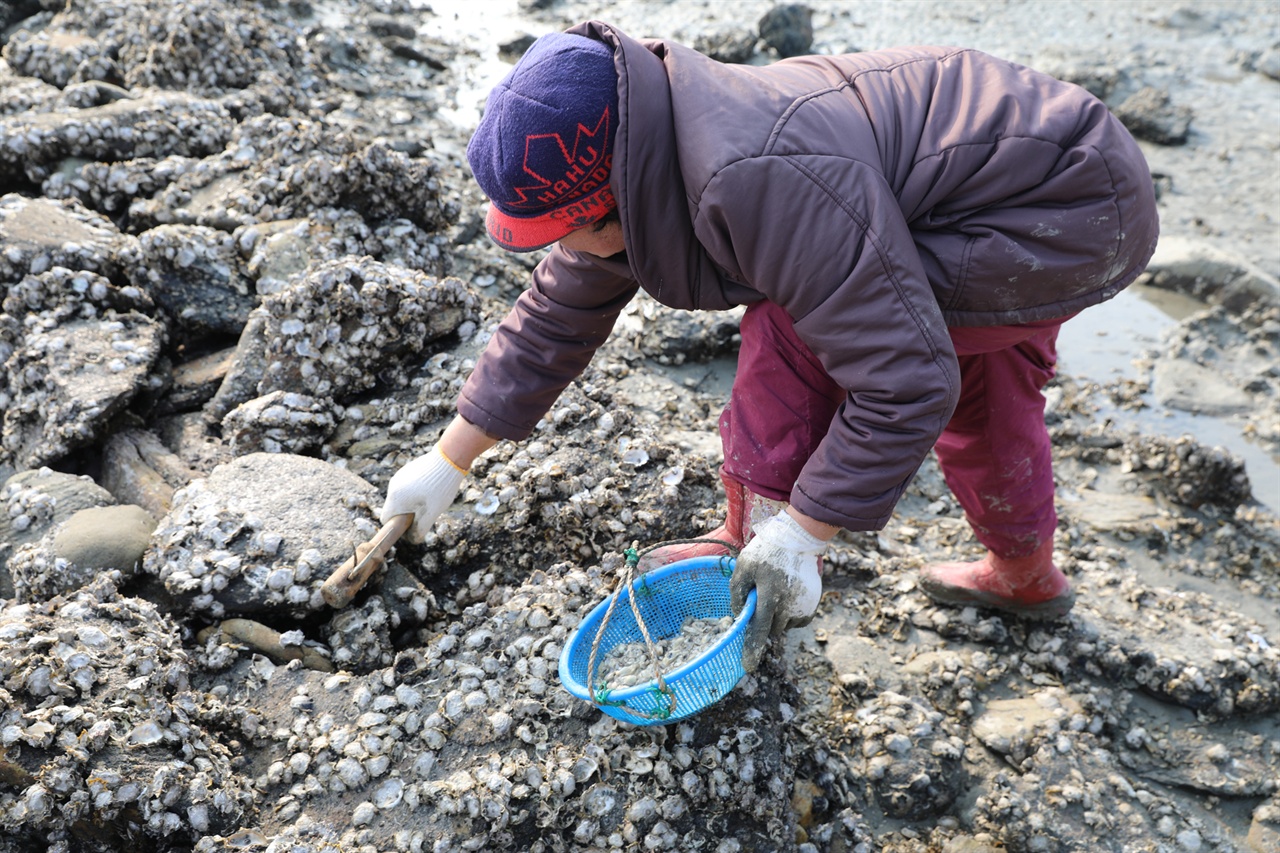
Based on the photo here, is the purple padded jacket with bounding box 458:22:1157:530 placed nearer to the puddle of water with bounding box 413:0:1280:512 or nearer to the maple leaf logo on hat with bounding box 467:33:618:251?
the maple leaf logo on hat with bounding box 467:33:618:251

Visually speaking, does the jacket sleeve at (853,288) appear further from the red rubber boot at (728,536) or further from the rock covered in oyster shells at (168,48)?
the rock covered in oyster shells at (168,48)

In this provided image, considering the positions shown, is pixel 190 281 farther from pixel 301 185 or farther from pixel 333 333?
pixel 333 333

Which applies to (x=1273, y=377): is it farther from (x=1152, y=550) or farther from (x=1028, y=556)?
(x=1028, y=556)

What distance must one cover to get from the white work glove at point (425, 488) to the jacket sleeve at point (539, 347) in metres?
0.16

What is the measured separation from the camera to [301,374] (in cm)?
310

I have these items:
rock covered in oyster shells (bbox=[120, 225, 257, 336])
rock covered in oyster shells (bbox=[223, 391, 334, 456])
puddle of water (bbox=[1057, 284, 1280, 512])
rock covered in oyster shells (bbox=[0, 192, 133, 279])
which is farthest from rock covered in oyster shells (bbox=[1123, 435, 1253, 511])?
rock covered in oyster shells (bbox=[0, 192, 133, 279])

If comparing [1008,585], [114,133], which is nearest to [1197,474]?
[1008,585]

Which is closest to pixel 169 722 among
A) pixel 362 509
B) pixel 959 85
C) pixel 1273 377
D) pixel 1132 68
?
pixel 362 509

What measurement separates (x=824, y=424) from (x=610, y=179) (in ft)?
2.69

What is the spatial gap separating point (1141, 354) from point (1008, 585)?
2134 millimetres

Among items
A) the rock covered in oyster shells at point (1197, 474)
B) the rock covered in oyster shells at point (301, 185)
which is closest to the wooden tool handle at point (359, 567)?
the rock covered in oyster shells at point (301, 185)

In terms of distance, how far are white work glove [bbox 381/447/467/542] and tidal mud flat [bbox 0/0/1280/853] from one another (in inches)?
6.5

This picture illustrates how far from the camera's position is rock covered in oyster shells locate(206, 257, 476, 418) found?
3094 mm

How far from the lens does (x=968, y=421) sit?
2.52 metres
